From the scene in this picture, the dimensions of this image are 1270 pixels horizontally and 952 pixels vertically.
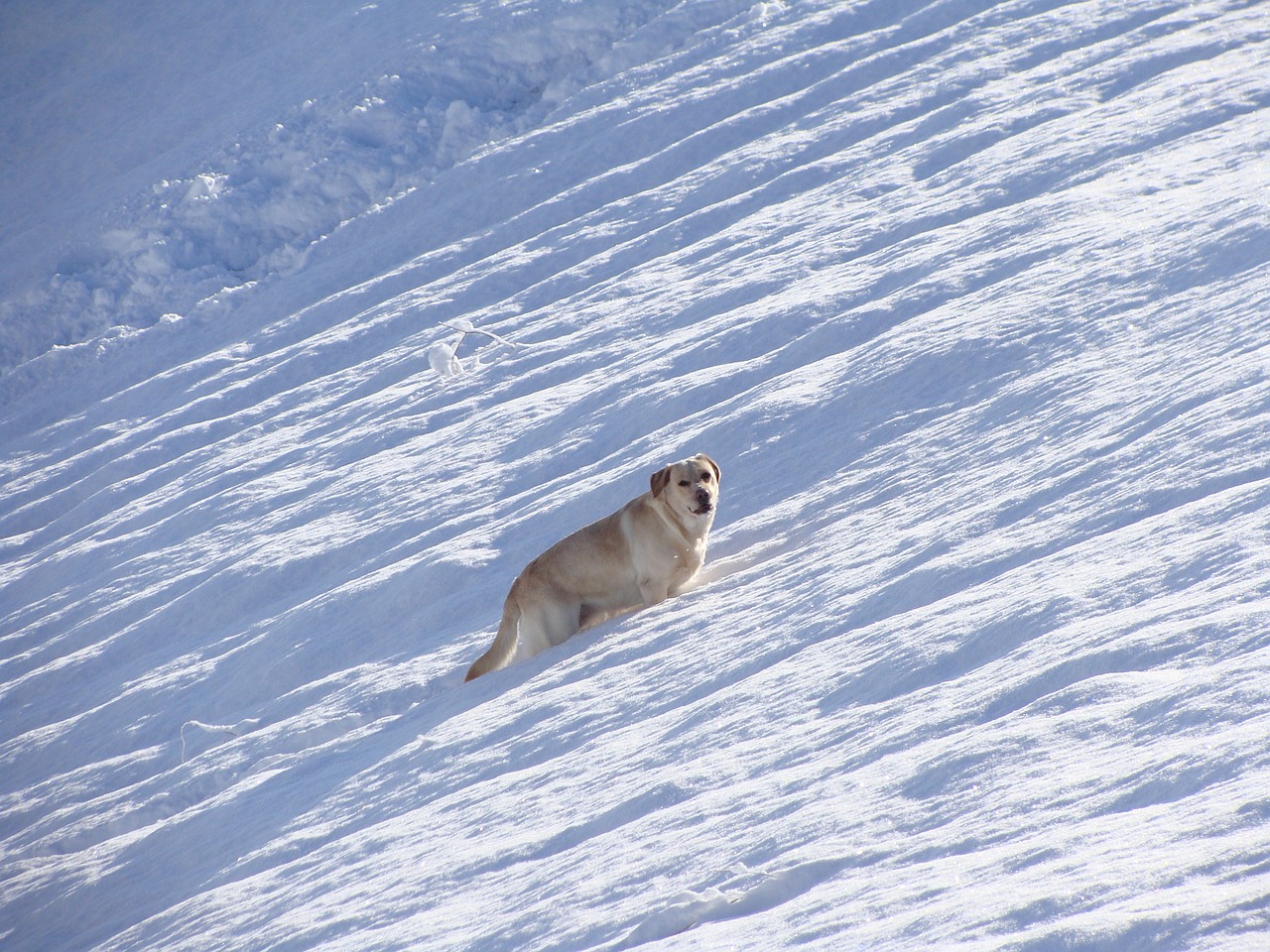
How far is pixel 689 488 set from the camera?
5391 millimetres

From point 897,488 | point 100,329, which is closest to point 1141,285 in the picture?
point 897,488

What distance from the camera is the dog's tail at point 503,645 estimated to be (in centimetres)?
547

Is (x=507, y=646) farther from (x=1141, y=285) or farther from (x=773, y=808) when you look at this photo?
(x=1141, y=285)

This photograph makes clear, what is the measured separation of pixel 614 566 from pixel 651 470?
1.25 meters

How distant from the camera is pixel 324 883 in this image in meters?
3.96

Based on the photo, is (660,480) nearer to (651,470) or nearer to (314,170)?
(651,470)

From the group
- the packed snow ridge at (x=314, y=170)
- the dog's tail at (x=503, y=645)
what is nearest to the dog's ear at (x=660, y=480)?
the dog's tail at (x=503, y=645)

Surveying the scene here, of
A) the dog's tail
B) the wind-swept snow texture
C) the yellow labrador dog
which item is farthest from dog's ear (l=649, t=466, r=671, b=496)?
the dog's tail

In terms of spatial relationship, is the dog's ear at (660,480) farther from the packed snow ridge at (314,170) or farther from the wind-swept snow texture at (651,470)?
the packed snow ridge at (314,170)

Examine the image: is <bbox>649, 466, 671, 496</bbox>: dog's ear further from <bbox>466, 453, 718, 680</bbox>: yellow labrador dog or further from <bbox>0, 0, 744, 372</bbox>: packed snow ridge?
<bbox>0, 0, 744, 372</bbox>: packed snow ridge

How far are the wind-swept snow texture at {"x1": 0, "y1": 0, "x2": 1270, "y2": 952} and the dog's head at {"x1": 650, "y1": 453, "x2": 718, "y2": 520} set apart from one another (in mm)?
455

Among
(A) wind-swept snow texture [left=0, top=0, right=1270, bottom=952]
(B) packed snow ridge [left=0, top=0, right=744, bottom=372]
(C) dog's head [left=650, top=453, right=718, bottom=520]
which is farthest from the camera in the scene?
(B) packed snow ridge [left=0, top=0, right=744, bottom=372]

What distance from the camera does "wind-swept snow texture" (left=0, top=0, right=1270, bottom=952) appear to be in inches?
113

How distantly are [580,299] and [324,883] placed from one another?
671 cm
